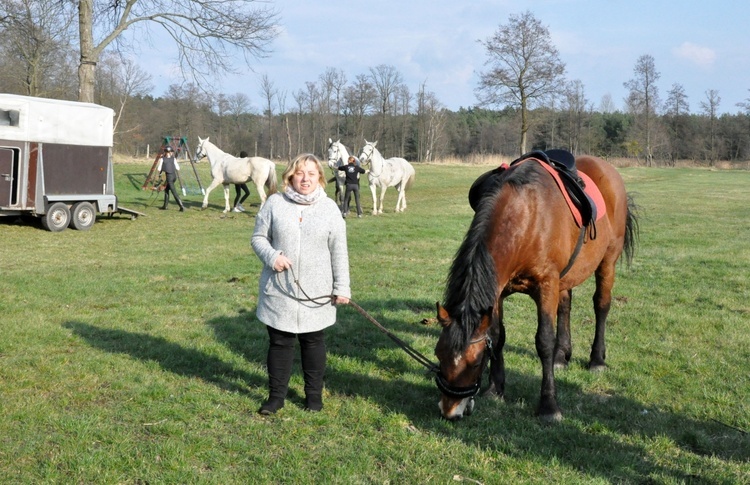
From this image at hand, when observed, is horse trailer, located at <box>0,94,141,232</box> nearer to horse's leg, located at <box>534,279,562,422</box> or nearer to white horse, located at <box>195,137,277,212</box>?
white horse, located at <box>195,137,277,212</box>

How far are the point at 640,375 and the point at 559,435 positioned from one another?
1.51 m

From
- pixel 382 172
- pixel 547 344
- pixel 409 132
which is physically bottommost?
pixel 547 344

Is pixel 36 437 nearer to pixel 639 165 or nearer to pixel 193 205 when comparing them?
pixel 193 205

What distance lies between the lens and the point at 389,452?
360 cm

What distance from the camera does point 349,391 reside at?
462 centimetres

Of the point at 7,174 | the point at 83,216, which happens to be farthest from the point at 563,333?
the point at 7,174

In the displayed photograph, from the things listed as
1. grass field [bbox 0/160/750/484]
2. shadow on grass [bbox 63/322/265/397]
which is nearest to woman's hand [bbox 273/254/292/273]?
grass field [bbox 0/160/750/484]

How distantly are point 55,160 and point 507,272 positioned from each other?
13654 mm

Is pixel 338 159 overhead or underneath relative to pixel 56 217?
overhead

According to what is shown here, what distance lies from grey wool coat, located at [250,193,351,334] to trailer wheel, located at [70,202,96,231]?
1243 cm

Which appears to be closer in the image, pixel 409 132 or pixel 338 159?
pixel 338 159

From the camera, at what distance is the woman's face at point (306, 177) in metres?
4.08

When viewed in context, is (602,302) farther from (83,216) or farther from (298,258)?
(83,216)

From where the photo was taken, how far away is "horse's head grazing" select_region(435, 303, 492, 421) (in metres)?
3.63
